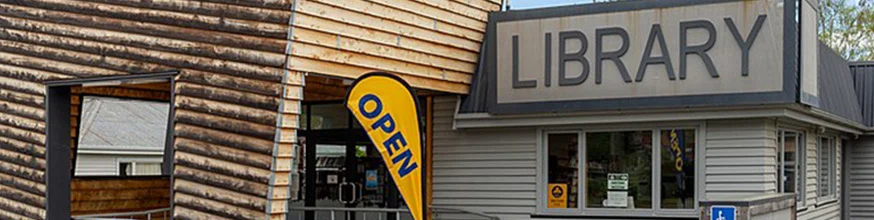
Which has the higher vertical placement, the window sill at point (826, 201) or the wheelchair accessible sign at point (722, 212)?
the wheelchair accessible sign at point (722, 212)

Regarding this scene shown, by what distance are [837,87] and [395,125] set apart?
7862 millimetres

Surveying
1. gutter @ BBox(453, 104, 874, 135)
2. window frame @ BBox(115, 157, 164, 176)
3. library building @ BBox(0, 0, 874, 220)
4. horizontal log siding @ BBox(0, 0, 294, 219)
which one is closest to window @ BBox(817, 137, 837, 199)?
library building @ BBox(0, 0, 874, 220)

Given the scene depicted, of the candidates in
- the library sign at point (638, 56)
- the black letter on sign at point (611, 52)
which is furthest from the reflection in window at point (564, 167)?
the black letter on sign at point (611, 52)

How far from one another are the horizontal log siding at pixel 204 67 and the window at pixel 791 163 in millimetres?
5961

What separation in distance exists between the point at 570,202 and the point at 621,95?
156 cm

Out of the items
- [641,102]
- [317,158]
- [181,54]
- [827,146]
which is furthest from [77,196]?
[827,146]

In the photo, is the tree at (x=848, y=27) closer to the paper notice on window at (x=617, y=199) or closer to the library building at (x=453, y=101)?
the library building at (x=453, y=101)

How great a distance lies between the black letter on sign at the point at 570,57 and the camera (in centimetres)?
1182

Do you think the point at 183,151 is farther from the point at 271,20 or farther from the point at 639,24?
the point at 639,24

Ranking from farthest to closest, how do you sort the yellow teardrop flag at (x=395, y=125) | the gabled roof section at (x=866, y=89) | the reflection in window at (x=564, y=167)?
the gabled roof section at (x=866, y=89), the reflection in window at (x=564, y=167), the yellow teardrop flag at (x=395, y=125)

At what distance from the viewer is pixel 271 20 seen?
9.84 m

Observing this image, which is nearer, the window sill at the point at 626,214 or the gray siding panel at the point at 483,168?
the window sill at the point at 626,214

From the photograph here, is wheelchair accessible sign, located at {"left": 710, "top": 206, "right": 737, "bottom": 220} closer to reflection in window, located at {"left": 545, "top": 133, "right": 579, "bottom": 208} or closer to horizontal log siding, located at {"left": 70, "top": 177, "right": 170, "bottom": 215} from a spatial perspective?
reflection in window, located at {"left": 545, "top": 133, "right": 579, "bottom": 208}

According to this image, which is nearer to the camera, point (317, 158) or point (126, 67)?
point (126, 67)
